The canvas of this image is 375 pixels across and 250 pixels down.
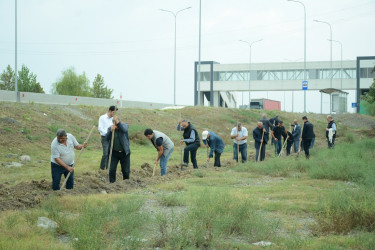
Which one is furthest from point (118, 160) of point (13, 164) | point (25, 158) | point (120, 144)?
point (25, 158)

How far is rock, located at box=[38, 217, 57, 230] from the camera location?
7518 millimetres

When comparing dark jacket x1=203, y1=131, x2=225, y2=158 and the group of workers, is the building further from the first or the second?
dark jacket x1=203, y1=131, x2=225, y2=158

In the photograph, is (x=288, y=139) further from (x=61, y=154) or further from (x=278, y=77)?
(x=278, y=77)

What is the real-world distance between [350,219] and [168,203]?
3239 millimetres

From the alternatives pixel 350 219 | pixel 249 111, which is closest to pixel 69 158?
pixel 350 219

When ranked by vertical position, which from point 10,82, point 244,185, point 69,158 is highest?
point 10,82

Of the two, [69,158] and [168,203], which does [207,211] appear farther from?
[69,158]

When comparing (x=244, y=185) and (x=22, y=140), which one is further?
(x=22, y=140)

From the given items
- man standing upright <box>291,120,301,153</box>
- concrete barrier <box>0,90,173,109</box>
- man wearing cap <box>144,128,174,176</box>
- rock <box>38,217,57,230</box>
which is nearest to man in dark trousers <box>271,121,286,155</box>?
man standing upright <box>291,120,301,153</box>

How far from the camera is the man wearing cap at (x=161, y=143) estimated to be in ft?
44.2

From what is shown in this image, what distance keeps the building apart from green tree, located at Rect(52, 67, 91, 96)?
15302 millimetres

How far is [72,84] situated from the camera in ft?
232

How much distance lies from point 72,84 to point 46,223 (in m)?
64.6

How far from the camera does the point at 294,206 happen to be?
31.3 ft
